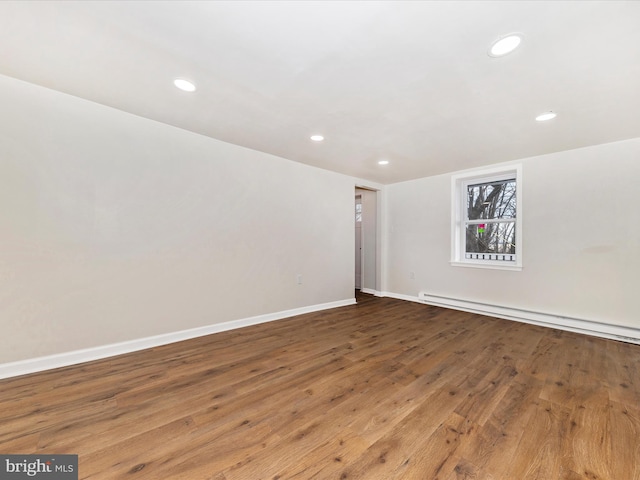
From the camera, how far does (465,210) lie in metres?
4.61

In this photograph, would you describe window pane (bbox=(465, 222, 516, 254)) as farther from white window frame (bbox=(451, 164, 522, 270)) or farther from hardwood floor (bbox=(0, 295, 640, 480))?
hardwood floor (bbox=(0, 295, 640, 480))

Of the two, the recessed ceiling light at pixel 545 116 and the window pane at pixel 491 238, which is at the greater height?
the recessed ceiling light at pixel 545 116

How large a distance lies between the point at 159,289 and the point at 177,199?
101cm

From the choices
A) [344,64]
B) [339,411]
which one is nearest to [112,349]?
[339,411]

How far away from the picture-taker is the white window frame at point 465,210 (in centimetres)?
385

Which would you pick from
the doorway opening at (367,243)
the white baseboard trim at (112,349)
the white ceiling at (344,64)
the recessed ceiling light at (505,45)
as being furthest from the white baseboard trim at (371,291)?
the recessed ceiling light at (505,45)

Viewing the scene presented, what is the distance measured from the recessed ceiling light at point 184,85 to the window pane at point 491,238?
450 centimetres

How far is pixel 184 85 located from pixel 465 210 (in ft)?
14.8

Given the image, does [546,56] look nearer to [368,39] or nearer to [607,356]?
[368,39]

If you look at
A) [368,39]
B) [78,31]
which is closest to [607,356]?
[368,39]

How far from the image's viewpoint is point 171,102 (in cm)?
239

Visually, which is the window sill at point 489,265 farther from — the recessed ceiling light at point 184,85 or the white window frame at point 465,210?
the recessed ceiling light at point 184,85

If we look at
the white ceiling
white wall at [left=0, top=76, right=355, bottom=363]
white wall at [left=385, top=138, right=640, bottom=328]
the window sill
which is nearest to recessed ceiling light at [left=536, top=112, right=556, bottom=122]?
the white ceiling

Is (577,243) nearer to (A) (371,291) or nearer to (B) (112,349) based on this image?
(A) (371,291)
